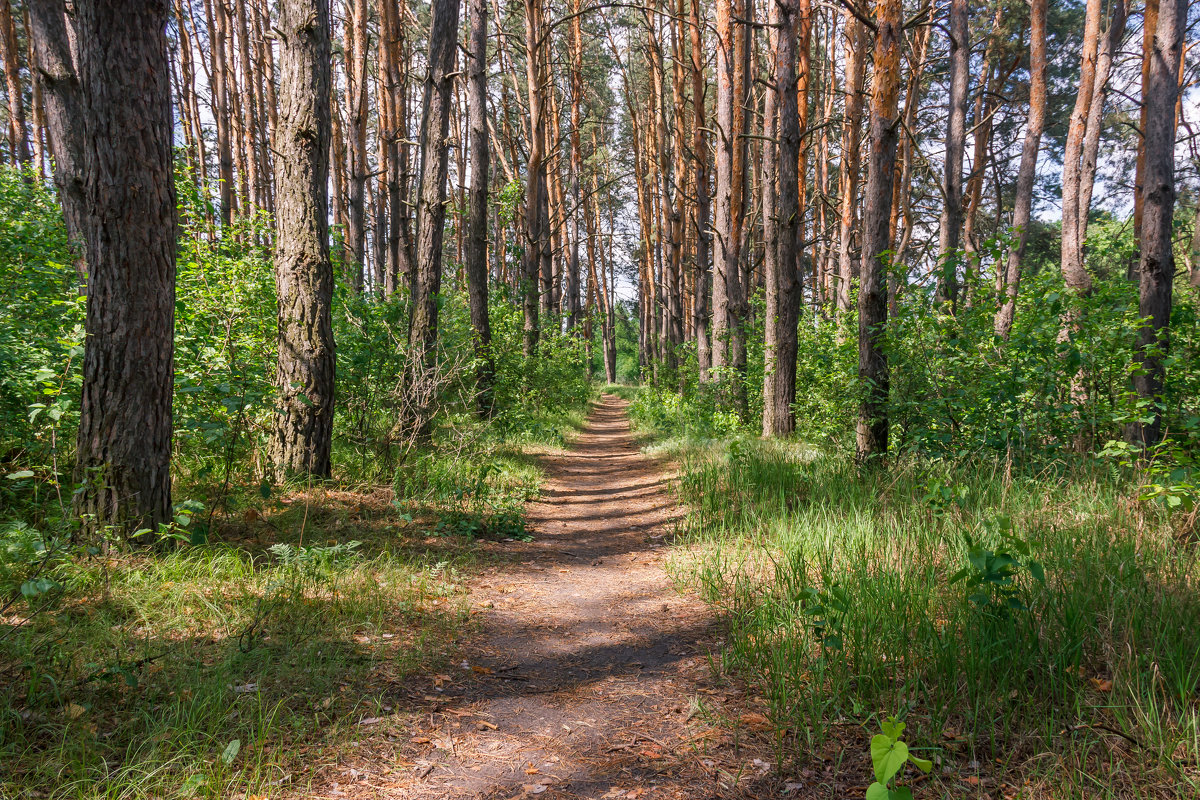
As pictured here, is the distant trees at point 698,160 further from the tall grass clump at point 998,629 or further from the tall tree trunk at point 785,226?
the tall grass clump at point 998,629

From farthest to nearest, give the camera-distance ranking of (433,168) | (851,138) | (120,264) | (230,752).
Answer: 1. (851,138)
2. (433,168)
3. (120,264)
4. (230,752)

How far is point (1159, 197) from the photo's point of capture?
18.4 feet

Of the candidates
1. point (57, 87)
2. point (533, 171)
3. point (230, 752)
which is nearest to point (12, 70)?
point (533, 171)

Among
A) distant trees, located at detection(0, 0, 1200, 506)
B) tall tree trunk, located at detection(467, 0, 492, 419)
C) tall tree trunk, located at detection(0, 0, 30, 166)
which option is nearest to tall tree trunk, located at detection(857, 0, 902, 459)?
distant trees, located at detection(0, 0, 1200, 506)

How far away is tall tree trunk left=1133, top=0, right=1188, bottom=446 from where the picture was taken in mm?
5477

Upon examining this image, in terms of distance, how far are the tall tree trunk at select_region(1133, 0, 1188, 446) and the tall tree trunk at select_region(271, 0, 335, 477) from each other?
7.48 meters

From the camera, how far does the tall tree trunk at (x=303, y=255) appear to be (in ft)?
18.5

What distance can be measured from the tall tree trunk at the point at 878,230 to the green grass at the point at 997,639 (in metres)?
1.86

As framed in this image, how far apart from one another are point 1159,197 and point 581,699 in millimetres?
6816

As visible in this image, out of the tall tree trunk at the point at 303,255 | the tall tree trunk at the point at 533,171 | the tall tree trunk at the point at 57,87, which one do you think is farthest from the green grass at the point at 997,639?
the tall tree trunk at the point at 533,171

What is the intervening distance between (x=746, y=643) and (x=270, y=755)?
2.13m

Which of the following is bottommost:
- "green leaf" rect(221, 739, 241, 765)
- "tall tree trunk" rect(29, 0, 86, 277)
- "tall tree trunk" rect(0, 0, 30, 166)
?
"green leaf" rect(221, 739, 241, 765)

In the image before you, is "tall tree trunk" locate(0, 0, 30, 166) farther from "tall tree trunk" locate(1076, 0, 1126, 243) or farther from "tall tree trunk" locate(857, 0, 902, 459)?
"tall tree trunk" locate(1076, 0, 1126, 243)

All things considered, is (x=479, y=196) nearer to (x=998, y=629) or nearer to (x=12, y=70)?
(x=998, y=629)
